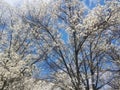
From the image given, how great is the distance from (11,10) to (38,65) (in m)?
6.24

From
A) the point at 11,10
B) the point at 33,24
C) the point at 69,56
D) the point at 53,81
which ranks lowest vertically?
the point at 53,81

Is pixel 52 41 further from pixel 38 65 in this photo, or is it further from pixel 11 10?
pixel 11 10

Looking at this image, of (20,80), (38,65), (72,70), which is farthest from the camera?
(38,65)

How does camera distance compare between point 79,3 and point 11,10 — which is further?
point 11,10

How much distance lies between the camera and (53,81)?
28.5 metres

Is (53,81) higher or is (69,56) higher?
(69,56)

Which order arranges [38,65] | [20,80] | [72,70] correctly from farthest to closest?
1. [38,65]
2. [20,80]
3. [72,70]

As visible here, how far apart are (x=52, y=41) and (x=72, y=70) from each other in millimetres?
3200

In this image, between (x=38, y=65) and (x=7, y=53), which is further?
(x=38, y=65)

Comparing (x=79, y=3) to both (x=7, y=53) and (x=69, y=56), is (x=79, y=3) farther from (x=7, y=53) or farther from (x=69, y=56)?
(x=7, y=53)

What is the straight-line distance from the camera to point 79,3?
28.1 metres

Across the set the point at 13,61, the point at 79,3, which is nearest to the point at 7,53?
the point at 13,61

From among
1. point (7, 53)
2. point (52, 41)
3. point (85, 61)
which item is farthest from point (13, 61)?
point (85, 61)

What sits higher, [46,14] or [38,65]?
[46,14]
